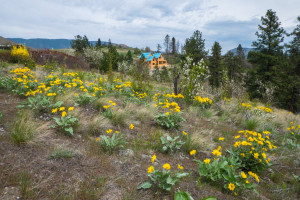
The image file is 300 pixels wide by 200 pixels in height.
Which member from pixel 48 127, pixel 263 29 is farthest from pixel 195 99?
pixel 263 29

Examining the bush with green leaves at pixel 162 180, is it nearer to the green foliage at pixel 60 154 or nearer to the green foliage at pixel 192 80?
the green foliage at pixel 60 154

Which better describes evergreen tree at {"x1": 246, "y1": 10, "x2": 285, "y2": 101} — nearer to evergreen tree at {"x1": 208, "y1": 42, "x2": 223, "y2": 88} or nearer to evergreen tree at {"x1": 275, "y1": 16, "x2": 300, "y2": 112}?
evergreen tree at {"x1": 275, "y1": 16, "x2": 300, "y2": 112}

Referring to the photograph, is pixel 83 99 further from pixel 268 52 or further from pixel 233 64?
pixel 233 64

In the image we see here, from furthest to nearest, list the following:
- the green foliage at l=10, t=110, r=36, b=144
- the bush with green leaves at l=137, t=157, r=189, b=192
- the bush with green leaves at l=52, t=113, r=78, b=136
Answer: the bush with green leaves at l=52, t=113, r=78, b=136, the green foliage at l=10, t=110, r=36, b=144, the bush with green leaves at l=137, t=157, r=189, b=192

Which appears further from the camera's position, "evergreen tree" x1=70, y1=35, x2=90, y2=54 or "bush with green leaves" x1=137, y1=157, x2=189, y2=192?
"evergreen tree" x1=70, y1=35, x2=90, y2=54

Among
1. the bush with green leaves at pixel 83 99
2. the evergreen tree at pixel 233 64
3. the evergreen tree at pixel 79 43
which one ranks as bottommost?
the bush with green leaves at pixel 83 99

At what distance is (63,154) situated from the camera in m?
2.31

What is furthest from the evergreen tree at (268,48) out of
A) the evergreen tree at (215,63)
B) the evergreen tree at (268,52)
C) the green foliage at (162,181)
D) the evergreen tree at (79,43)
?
the evergreen tree at (79,43)

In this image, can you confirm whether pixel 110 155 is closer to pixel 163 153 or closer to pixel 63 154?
pixel 63 154

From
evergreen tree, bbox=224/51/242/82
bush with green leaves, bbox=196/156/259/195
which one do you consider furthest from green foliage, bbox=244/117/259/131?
evergreen tree, bbox=224/51/242/82

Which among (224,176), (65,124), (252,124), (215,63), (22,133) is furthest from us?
(215,63)

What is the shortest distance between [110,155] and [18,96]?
3.18 meters

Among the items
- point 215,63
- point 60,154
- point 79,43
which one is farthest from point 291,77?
point 79,43

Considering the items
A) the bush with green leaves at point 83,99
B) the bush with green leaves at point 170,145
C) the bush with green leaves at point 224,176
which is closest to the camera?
the bush with green leaves at point 224,176
